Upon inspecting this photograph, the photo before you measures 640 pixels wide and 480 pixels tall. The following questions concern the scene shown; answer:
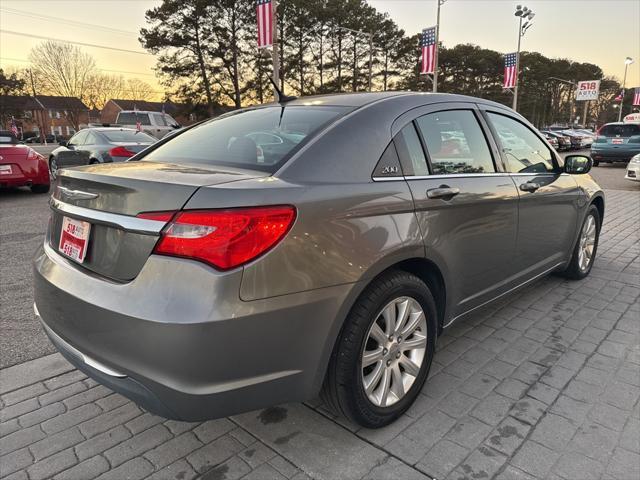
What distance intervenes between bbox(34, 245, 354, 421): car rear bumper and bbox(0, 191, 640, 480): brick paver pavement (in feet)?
1.46

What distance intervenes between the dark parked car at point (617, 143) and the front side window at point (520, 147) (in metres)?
15.2

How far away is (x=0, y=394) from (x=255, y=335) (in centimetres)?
190

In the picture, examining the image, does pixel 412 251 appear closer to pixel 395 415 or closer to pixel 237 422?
Result: pixel 395 415

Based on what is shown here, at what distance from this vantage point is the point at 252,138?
2.46 meters

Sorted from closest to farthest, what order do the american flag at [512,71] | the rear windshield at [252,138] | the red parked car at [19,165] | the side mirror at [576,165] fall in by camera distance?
the rear windshield at [252,138]
the side mirror at [576,165]
the red parked car at [19,165]
the american flag at [512,71]

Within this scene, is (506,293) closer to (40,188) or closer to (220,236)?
(220,236)

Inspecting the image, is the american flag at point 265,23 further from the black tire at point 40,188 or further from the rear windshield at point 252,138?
the rear windshield at point 252,138

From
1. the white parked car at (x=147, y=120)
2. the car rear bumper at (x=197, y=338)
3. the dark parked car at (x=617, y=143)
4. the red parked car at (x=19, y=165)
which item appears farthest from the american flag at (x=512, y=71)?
the car rear bumper at (x=197, y=338)

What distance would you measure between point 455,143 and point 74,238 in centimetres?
210

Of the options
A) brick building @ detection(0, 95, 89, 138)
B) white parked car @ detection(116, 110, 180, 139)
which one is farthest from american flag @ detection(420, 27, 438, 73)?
brick building @ detection(0, 95, 89, 138)

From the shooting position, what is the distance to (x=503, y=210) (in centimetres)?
293

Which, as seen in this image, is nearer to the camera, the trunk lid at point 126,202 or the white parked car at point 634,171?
the trunk lid at point 126,202

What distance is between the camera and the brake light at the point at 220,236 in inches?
64.7

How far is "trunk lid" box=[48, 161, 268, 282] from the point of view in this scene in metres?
1.73
